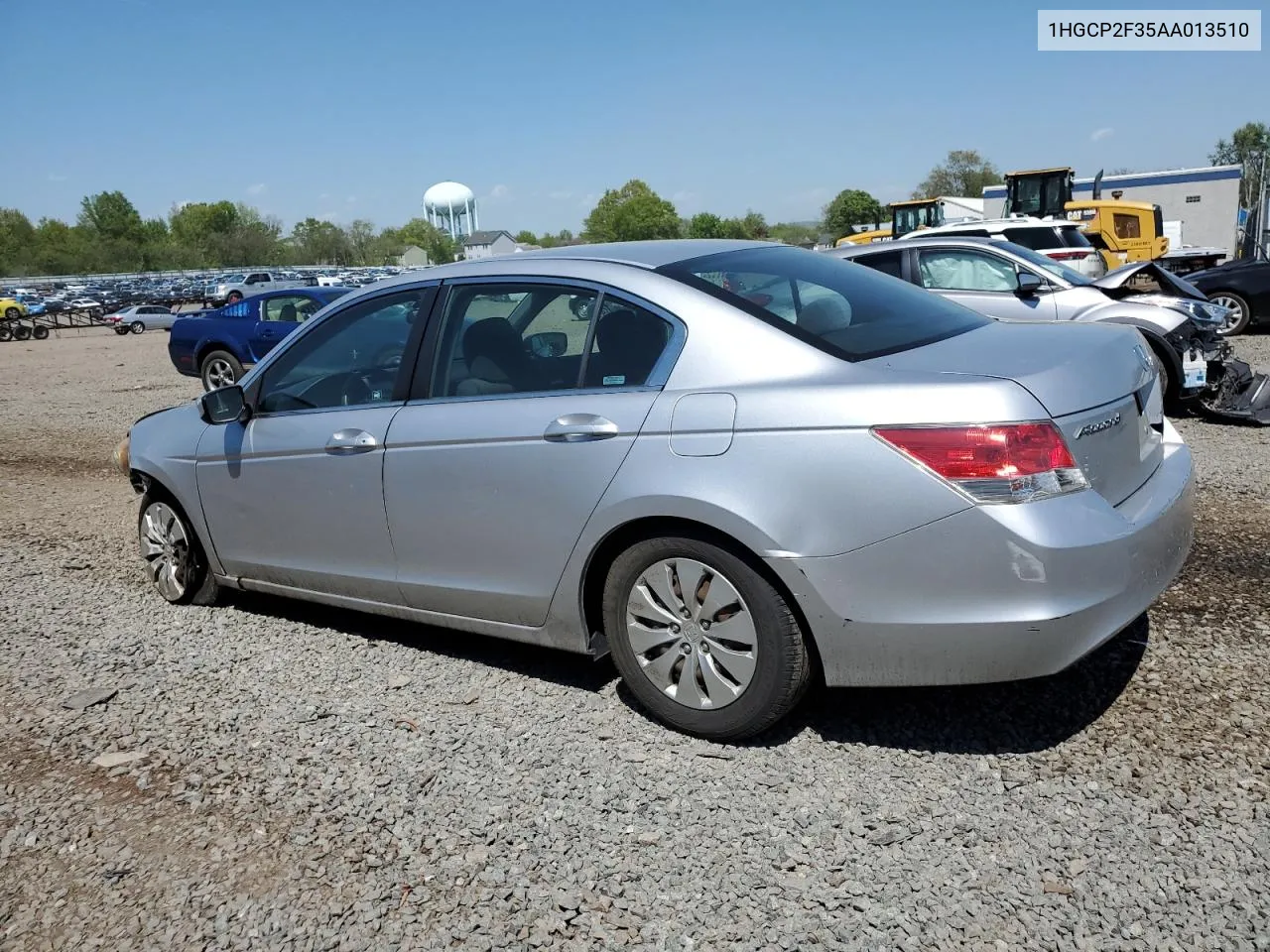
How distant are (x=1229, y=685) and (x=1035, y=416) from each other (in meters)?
1.52

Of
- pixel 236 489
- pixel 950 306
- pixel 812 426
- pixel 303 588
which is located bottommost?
pixel 303 588

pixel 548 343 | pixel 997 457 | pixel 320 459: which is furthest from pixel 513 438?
pixel 997 457

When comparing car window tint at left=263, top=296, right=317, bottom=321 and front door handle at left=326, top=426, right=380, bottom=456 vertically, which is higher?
car window tint at left=263, top=296, right=317, bottom=321

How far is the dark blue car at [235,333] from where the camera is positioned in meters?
14.4

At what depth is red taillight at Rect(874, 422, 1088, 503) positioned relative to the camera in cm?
275

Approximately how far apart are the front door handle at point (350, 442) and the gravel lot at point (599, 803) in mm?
942

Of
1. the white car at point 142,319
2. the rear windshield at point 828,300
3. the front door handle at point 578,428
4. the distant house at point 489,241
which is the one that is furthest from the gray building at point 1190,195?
the distant house at point 489,241

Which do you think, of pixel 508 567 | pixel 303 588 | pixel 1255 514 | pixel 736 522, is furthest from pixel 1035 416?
pixel 1255 514

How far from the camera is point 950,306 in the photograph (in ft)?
13.0

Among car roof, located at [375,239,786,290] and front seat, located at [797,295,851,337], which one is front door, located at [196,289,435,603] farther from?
front seat, located at [797,295,851,337]

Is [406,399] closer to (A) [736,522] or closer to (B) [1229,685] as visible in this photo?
(A) [736,522]

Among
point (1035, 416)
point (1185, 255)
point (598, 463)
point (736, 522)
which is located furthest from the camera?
point (1185, 255)

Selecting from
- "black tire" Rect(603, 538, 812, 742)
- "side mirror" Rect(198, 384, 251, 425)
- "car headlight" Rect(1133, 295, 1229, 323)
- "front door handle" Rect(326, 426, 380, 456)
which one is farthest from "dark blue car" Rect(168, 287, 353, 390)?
"black tire" Rect(603, 538, 812, 742)

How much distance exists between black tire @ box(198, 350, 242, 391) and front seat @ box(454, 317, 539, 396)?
38.3ft
